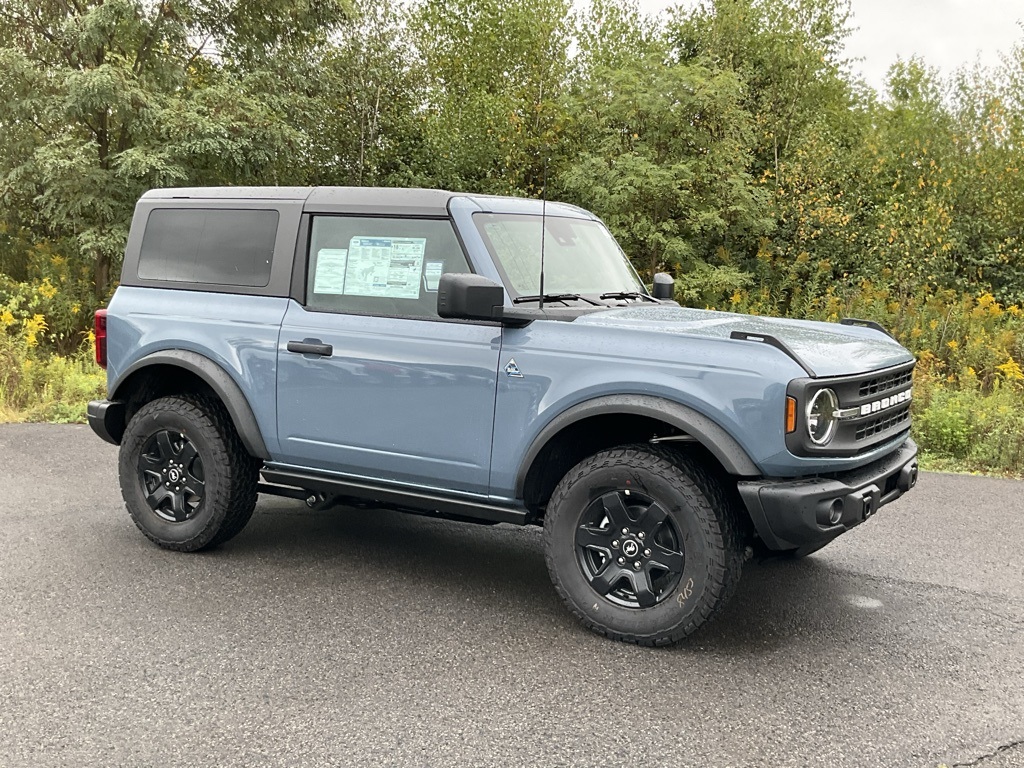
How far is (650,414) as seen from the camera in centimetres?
403

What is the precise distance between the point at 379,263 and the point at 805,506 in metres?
2.35

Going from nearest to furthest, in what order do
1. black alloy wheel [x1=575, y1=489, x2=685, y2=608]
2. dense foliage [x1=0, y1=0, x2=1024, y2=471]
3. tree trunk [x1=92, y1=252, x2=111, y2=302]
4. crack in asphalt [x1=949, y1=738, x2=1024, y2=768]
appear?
crack in asphalt [x1=949, y1=738, x2=1024, y2=768]
black alloy wheel [x1=575, y1=489, x2=685, y2=608]
dense foliage [x1=0, y1=0, x2=1024, y2=471]
tree trunk [x1=92, y1=252, x2=111, y2=302]

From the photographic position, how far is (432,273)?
466cm

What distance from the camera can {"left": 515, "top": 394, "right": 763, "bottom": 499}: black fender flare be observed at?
3891mm

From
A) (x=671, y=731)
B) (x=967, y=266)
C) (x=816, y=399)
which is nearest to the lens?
(x=671, y=731)

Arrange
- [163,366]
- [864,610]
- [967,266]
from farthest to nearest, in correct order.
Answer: [967,266], [163,366], [864,610]

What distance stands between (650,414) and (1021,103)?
17.0m

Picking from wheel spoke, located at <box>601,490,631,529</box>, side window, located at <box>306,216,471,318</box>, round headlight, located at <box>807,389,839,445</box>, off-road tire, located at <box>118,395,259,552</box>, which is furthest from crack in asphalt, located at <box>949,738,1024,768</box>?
off-road tire, located at <box>118,395,259,552</box>

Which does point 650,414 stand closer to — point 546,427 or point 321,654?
point 546,427

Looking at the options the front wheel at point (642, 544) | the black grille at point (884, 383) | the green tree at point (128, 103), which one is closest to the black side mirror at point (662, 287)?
the black grille at point (884, 383)

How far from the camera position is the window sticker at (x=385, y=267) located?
4.71m

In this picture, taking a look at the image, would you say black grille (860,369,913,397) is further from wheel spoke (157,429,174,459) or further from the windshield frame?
wheel spoke (157,429,174,459)

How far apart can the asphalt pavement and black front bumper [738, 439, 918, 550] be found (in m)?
0.58

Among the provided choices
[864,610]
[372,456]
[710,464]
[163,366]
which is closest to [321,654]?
[372,456]
